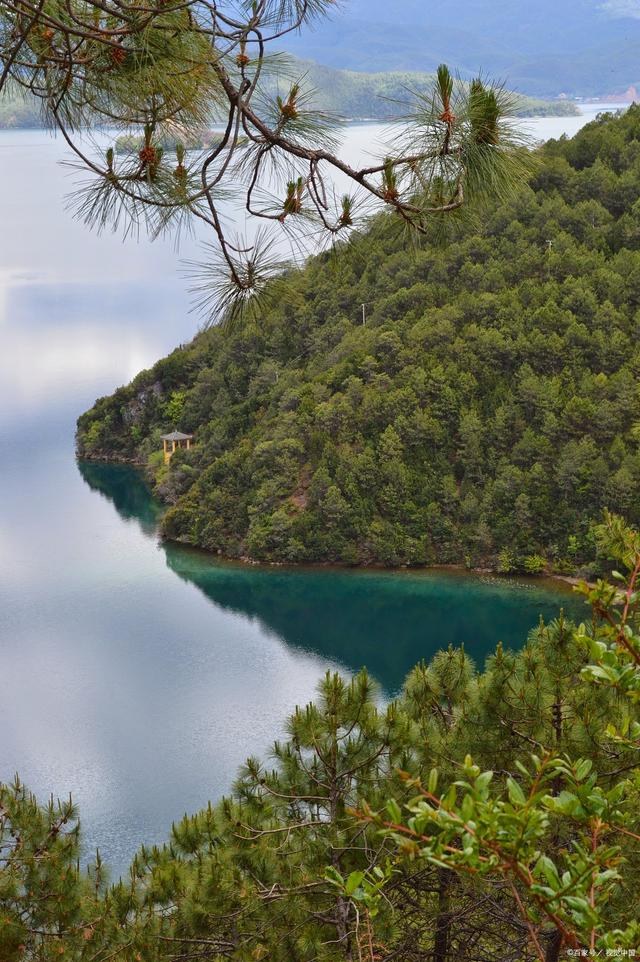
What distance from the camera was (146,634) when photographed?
20.8m

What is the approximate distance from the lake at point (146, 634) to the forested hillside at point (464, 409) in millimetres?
1115

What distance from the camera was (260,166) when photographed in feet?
10.5

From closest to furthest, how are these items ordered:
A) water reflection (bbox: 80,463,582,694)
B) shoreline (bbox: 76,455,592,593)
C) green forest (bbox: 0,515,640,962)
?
green forest (bbox: 0,515,640,962)
water reflection (bbox: 80,463,582,694)
shoreline (bbox: 76,455,592,593)

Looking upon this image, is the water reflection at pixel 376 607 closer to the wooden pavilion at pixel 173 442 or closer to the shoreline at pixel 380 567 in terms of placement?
the shoreline at pixel 380 567

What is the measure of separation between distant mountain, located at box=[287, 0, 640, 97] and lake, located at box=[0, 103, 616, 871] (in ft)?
104

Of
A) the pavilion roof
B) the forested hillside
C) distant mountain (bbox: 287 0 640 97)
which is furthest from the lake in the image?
distant mountain (bbox: 287 0 640 97)

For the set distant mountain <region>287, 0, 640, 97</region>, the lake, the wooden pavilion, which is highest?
distant mountain <region>287, 0, 640, 97</region>

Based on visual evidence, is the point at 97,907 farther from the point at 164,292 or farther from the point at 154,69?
the point at 164,292

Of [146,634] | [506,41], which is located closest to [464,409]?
[146,634]

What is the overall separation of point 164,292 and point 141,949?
4736 centimetres

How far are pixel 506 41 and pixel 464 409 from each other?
52.1 m

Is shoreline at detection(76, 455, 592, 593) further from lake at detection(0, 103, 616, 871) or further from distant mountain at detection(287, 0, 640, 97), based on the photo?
distant mountain at detection(287, 0, 640, 97)

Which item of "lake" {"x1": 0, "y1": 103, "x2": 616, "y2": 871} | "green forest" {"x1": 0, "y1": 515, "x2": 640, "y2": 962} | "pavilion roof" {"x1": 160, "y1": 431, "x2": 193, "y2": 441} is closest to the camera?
"green forest" {"x1": 0, "y1": 515, "x2": 640, "y2": 962}

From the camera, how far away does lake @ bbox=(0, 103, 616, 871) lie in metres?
15.3
